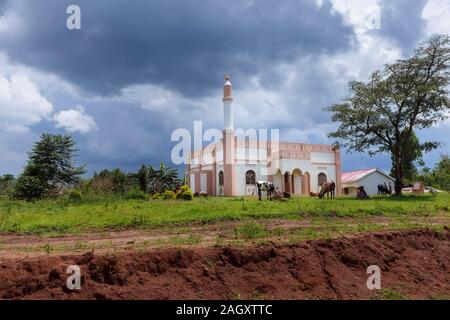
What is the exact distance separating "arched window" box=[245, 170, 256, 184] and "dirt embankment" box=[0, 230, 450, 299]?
24.7m

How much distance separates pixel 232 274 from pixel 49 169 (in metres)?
28.7

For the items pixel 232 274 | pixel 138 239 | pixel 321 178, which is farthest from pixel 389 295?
pixel 321 178

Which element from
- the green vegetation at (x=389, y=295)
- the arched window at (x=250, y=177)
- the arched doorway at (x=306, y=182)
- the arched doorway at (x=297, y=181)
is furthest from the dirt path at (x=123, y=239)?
the arched doorway at (x=306, y=182)

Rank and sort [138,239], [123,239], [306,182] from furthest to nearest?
[306,182]
[123,239]
[138,239]

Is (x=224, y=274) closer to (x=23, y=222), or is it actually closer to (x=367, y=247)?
(x=367, y=247)

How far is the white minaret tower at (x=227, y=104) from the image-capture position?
1364 inches

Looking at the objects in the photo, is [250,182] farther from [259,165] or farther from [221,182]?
[221,182]

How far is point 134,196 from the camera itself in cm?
2341

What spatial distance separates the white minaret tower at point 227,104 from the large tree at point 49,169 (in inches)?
524

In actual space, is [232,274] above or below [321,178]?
below

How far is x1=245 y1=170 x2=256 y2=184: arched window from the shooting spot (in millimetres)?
34375

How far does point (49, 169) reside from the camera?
1281 inches

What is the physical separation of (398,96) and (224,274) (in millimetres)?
24205
